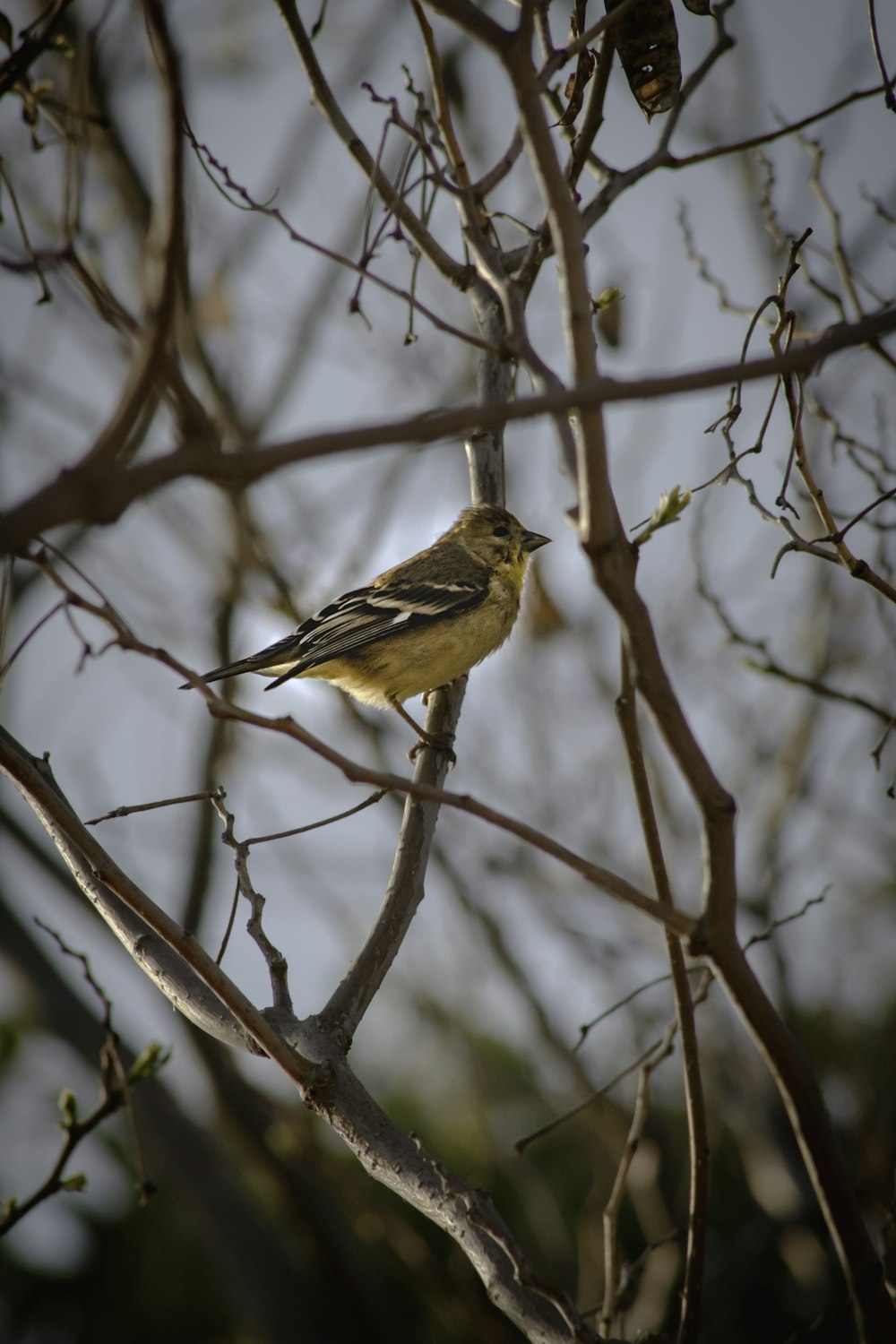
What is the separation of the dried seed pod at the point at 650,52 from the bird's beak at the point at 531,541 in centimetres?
318

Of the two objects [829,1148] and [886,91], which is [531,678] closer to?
[886,91]

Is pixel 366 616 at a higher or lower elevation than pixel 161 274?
higher

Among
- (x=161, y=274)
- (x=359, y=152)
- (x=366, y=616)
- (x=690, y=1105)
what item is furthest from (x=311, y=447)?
(x=366, y=616)

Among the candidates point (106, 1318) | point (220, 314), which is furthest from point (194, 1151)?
point (220, 314)

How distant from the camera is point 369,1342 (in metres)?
6.98

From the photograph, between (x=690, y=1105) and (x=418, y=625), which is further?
(x=418, y=625)

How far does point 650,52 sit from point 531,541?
3349 mm

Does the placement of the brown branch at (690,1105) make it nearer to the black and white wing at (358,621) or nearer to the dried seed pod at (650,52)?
the dried seed pod at (650,52)

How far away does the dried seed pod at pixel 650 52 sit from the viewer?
290cm

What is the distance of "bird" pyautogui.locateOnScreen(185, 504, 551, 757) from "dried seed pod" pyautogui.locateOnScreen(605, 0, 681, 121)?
1.98m

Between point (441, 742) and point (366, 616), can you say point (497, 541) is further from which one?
point (441, 742)

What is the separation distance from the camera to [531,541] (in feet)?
20.2

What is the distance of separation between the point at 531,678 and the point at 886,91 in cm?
542

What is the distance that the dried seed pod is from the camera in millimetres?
2900
